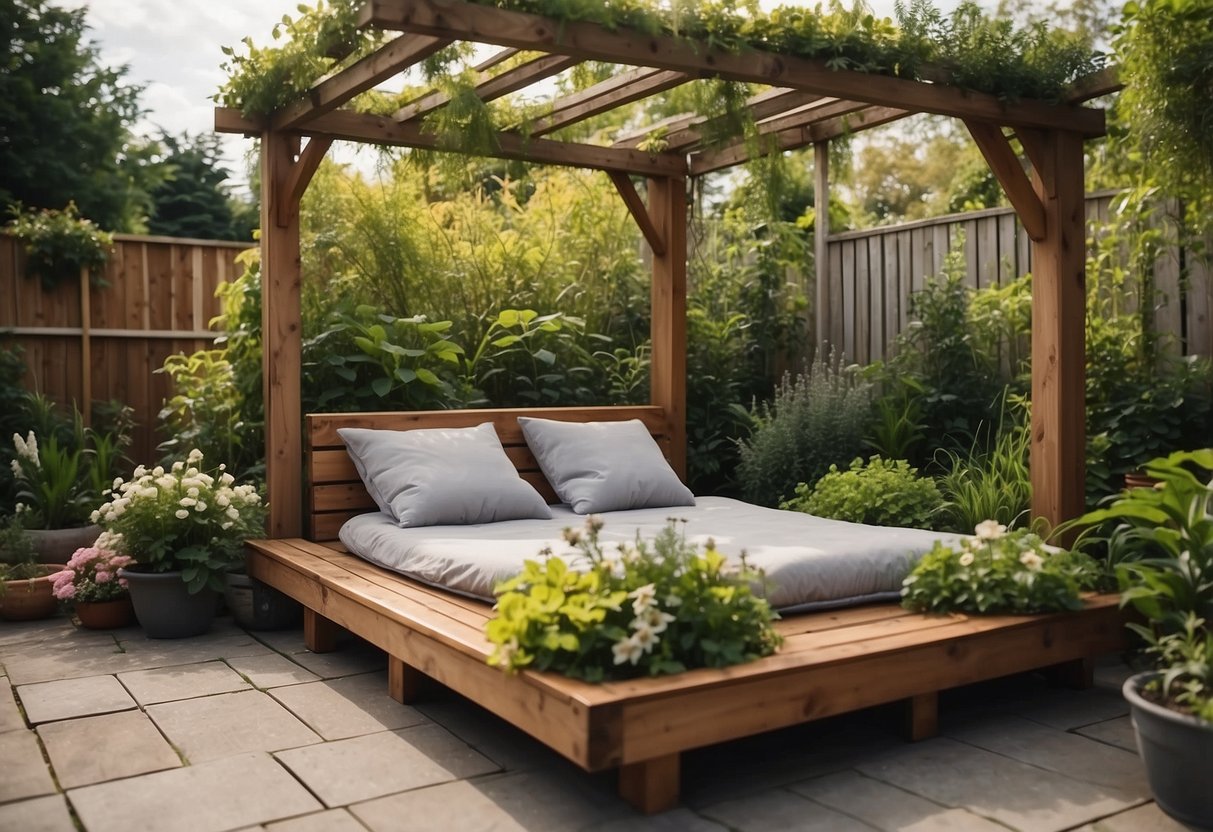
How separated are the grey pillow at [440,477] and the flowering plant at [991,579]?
171 cm

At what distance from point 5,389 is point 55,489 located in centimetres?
102

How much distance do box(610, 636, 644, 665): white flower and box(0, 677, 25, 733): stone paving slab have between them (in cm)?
195

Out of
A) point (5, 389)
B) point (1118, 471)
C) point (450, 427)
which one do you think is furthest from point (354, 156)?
point (1118, 471)

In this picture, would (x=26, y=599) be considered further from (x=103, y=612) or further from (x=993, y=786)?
(x=993, y=786)

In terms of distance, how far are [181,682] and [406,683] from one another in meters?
0.87

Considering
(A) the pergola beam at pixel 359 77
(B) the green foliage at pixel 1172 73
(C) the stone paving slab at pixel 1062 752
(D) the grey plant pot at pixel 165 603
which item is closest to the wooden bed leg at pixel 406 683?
(D) the grey plant pot at pixel 165 603

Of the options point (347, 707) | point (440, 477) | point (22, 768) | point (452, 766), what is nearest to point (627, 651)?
point (452, 766)

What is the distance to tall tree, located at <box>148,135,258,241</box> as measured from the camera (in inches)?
622

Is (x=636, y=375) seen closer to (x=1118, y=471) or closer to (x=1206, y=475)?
(x=1118, y=471)

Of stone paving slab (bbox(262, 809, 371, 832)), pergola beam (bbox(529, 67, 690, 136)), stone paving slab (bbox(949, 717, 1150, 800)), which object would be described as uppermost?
pergola beam (bbox(529, 67, 690, 136))

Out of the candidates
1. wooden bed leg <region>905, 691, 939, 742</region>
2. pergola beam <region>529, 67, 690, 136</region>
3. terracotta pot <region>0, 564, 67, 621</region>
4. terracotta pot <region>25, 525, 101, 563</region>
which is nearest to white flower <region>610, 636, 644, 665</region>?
wooden bed leg <region>905, 691, 939, 742</region>

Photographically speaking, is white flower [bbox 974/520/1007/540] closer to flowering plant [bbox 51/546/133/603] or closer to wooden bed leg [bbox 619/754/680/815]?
wooden bed leg [bbox 619/754/680/815]

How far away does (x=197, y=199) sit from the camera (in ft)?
52.4

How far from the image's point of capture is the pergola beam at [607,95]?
13.8 ft
